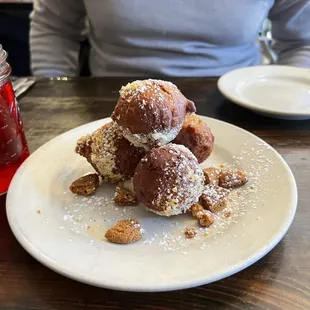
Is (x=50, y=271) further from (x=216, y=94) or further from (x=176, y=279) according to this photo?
(x=216, y=94)

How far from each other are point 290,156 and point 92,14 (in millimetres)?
803

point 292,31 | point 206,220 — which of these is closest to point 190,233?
point 206,220

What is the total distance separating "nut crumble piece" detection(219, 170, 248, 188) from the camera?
70 cm

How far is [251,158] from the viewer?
76 centimetres

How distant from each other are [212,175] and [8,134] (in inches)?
14.2

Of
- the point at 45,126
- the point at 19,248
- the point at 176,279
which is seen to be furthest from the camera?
the point at 45,126

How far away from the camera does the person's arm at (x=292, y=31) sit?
1380 mm

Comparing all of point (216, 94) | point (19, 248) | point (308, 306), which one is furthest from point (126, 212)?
point (216, 94)

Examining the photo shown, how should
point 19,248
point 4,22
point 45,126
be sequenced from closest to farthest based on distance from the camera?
point 19,248, point 45,126, point 4,22

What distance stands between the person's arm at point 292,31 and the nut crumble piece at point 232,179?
87cm

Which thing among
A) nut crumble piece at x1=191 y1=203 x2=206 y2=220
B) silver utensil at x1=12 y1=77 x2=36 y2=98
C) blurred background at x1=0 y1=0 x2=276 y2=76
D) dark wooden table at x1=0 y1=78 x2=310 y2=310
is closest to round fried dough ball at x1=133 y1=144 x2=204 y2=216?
nut crumble piece at x1=191 y1=203 x2=206 y2=220

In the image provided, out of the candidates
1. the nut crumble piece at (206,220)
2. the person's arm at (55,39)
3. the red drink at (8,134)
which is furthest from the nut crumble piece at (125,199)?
the person's arm at (55,39)

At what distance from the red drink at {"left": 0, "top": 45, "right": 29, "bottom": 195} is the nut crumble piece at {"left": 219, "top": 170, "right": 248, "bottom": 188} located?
1.22ft

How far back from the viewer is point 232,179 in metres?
0.71
